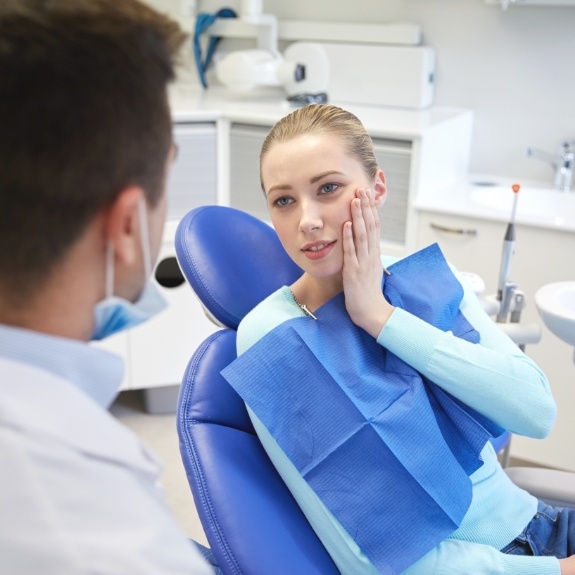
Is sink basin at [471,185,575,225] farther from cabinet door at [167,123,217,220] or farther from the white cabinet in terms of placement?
cabinet door at [167,123,217,220]

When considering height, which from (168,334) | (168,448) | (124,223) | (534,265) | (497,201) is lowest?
(168,448)

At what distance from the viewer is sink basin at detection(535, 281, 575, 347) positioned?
1.38 meters

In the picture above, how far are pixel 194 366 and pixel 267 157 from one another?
37cm

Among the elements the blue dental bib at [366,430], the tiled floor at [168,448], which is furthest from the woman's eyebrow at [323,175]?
the tiled floor at [168,448]

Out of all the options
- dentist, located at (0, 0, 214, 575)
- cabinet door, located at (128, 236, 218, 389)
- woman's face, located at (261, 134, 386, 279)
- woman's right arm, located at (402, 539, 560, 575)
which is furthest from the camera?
cabinet door, located at (128, 236, 218, 389)

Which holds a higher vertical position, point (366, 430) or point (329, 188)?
point (329, 188)

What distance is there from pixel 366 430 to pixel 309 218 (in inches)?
13.7

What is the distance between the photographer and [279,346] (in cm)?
117

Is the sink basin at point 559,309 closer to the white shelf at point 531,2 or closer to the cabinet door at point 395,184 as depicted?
the cabinet door at point 395,184

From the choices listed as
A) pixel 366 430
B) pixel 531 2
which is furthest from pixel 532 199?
pixel 366 430

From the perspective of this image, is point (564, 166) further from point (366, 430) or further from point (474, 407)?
point (366, 430)

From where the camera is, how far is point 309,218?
3.91ft

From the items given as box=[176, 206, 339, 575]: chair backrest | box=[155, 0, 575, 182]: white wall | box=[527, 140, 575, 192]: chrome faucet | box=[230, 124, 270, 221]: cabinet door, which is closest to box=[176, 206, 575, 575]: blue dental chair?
box=[176, 206, 339, 575]: chair backrest

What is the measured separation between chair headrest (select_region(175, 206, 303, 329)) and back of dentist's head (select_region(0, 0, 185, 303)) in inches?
24.1
